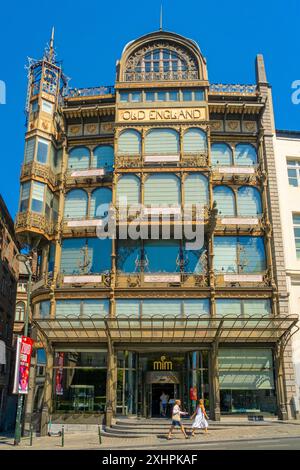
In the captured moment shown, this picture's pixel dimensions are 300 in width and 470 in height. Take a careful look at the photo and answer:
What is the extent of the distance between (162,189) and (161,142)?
135 inches

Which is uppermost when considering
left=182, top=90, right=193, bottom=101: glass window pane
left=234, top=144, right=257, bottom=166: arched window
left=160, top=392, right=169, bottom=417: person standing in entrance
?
left=182, top=90, right=193, bottom=101: glass window pane

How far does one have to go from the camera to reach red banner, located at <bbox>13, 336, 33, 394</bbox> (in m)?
21.1

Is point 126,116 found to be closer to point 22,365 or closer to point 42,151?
point 42,151

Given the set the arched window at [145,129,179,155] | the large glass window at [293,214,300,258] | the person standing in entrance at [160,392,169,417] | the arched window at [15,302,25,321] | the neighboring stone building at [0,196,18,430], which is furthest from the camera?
the arched window at [15,302,25,321]

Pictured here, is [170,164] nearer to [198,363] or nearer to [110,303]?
[110,303]

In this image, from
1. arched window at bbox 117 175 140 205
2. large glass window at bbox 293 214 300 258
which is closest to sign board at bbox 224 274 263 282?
large glass window at bbox 293 214 300 258

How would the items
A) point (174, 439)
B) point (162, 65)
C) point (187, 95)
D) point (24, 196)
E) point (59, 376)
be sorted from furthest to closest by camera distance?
point (162, 65), point (187, 95), point (24, 196), point (59, 376), point (174, 439)

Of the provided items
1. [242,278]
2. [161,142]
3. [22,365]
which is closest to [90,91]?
[161,142]

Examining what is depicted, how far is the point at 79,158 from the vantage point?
33.5 metres

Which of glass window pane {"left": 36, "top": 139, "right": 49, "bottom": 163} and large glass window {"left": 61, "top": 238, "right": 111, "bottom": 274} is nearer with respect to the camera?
large glass window {"left": 61, "top": 238, "right": 111, "bottom": 274}

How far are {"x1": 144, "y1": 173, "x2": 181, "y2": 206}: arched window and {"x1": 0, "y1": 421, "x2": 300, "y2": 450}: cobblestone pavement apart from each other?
13.6 meters

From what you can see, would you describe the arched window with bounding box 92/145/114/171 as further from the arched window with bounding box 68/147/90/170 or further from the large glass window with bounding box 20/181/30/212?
the large glass window with bounding box 20/181/30/212

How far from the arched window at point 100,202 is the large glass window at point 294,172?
40.8 feet

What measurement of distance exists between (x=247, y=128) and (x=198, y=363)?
1622 centimetres
